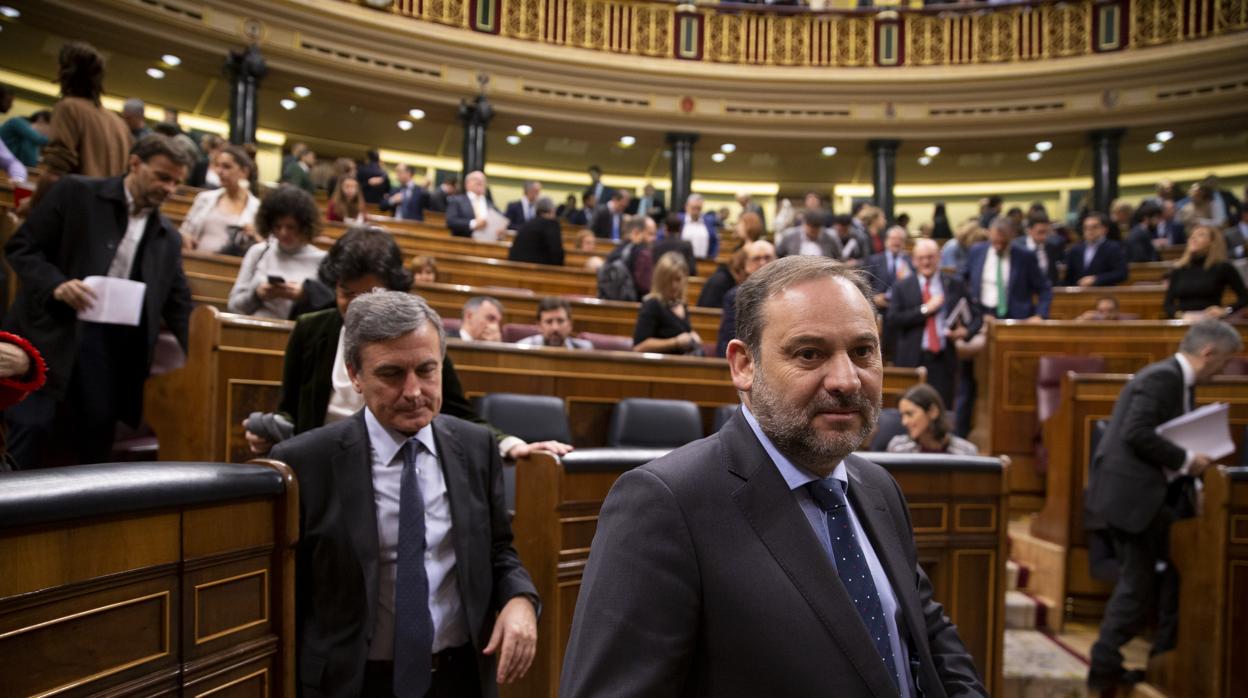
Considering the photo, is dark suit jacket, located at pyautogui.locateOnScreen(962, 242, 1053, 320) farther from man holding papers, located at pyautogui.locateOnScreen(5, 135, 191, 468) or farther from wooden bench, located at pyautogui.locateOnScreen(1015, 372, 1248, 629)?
man holding papers, located at pyautogui.locateOnScreen(5, 135, 191, 468)

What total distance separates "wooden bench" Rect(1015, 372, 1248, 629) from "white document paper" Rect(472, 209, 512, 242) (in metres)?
4.76

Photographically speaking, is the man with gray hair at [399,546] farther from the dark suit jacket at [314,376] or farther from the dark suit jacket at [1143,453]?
the dark suit jacket at [1143,453]

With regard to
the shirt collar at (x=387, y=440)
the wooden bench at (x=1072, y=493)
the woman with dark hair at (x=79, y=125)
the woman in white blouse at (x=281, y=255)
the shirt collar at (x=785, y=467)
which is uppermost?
the woman with dark hair at (x=79, y=125)

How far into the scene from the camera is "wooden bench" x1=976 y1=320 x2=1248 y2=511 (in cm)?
520

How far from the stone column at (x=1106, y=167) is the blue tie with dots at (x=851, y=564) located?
11.6 m

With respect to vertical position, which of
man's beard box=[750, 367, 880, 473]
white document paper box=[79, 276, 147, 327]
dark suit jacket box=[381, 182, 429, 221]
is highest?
dark suit jacket box=[381, 182, 429, 221]

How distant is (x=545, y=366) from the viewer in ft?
12.3

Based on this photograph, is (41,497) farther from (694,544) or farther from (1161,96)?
(1161,96)

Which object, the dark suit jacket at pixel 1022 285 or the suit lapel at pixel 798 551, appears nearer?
the suit lapel at pixel 798 551

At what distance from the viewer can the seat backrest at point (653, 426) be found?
351cm

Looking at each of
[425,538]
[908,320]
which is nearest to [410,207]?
[908,320]

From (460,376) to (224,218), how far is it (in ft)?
4.25

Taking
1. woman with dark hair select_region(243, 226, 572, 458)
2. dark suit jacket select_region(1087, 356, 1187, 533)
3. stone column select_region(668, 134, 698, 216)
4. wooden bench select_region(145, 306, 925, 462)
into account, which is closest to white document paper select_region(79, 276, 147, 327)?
wooden bench select_region(145, 306, 925, 462)

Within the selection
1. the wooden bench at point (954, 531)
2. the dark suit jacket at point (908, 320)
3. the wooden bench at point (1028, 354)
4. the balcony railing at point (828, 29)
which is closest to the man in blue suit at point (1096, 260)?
the wooden bench at point (1028, 354)
